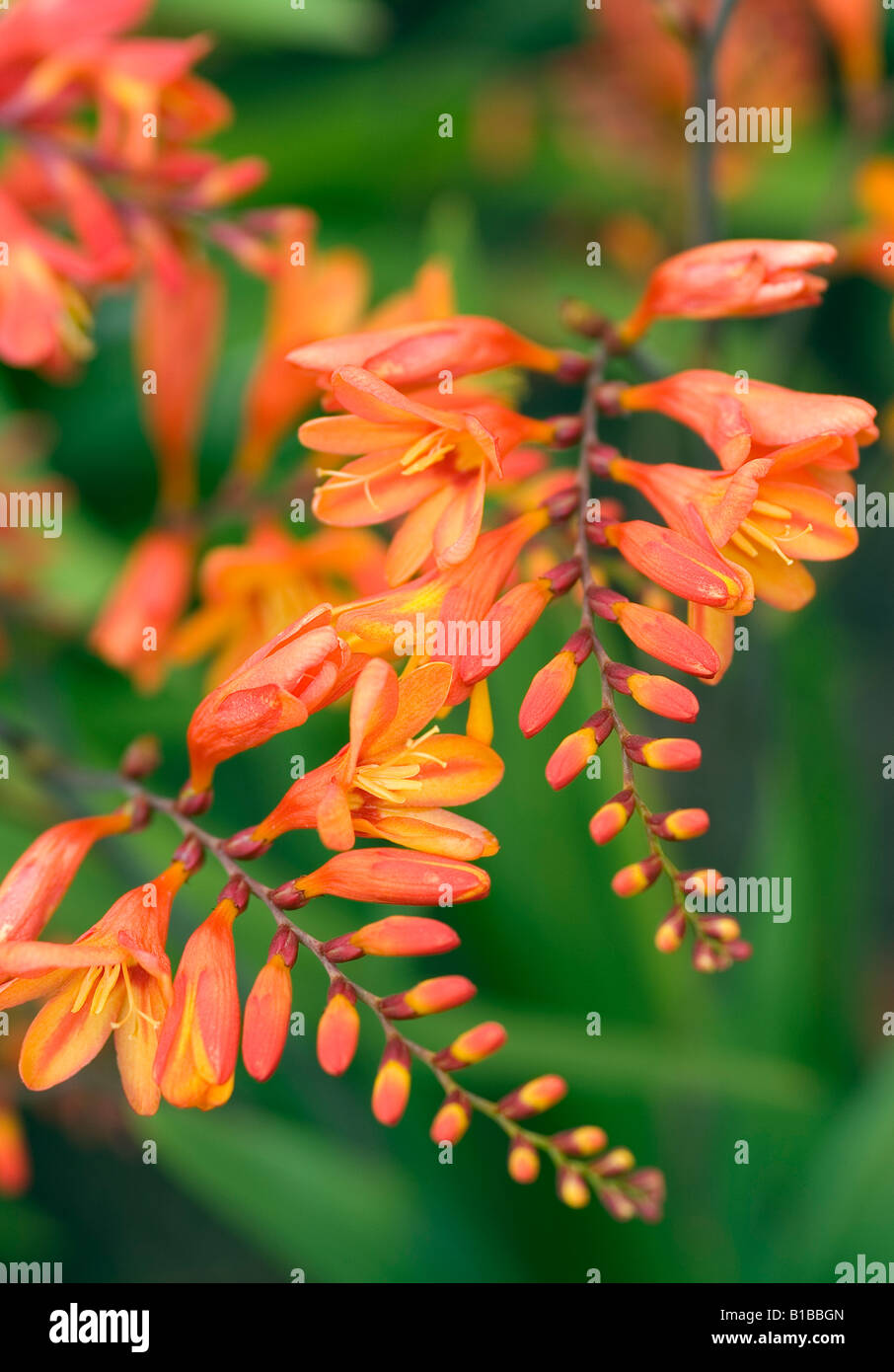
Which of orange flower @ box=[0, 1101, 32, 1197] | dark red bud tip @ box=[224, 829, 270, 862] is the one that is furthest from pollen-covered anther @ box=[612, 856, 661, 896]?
orange flower @ box=[0, 1101, 32, 1197]

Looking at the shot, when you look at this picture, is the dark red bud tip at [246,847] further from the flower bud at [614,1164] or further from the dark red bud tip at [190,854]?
the flower bud at [614,1164]

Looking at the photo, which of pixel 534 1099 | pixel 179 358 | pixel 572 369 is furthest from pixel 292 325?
pixel 534 1099

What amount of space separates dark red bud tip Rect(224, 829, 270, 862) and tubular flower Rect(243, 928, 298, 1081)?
0.03 m

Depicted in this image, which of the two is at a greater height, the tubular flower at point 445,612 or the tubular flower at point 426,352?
the tubular flower at point 426,352

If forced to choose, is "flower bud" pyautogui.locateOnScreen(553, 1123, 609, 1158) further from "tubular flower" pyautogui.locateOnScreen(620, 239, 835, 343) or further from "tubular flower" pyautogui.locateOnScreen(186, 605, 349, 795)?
"tubular flower" pyautogui.locateOnScreen(620, 239, 835, 343)

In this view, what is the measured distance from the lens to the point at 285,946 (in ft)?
1.19

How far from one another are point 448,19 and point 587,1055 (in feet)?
3.67

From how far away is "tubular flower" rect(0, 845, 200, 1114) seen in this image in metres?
0.37

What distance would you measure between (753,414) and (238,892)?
232mm

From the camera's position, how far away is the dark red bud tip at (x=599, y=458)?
1.36 feet

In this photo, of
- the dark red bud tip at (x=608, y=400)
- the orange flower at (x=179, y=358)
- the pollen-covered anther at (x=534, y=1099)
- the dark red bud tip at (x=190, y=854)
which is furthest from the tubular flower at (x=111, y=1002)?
the orange flower at (x=179, y=358)

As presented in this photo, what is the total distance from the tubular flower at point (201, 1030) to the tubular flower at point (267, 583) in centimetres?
22

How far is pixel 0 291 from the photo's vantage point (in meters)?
0.51

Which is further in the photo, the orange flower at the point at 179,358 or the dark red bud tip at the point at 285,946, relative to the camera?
the orange flower at the point at 179,358
